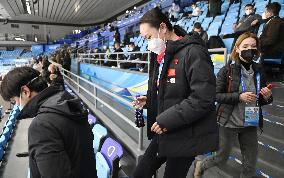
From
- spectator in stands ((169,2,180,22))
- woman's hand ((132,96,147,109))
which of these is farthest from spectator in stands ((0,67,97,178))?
spectator in stands ((169,2,180,22))

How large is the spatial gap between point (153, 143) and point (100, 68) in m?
5.89

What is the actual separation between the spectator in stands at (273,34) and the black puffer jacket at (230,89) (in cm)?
204

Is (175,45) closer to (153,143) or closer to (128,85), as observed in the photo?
(153,143)

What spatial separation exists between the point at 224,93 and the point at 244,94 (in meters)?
0.14

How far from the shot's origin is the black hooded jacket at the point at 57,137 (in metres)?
1.06

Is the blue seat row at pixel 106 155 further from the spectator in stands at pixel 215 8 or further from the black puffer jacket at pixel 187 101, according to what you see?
the spectator in stands at pixel 215 8

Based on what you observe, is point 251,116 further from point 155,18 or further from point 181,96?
point 155,18

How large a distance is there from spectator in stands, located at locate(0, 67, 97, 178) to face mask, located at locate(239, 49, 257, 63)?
1217 millimetres

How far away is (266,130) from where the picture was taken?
275 cm

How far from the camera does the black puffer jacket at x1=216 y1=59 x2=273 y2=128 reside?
183cm

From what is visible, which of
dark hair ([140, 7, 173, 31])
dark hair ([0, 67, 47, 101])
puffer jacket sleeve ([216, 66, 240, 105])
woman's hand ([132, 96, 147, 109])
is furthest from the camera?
puffer jacket sleeve ([216, 66, 240, 105])

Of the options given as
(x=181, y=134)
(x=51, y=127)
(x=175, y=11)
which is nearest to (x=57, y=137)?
(x=51, y=127)

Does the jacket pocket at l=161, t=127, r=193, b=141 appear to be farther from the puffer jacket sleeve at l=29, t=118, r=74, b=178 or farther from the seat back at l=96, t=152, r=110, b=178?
the seat back at l=96, t=152, r=110, b=178

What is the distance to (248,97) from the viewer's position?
68.9 inches
